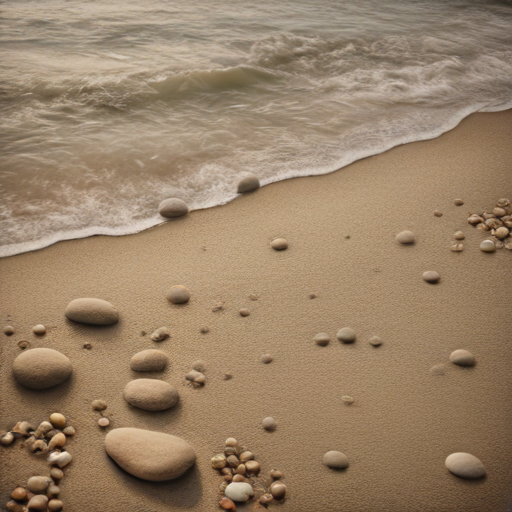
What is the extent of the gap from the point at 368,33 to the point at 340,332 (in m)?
5.38

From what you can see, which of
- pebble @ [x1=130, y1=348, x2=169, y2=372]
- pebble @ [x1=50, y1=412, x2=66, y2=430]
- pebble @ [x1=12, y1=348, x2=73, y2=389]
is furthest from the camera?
pebble @ [x1=130, y1=348, x2=169, y2=372]

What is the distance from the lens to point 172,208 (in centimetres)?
320

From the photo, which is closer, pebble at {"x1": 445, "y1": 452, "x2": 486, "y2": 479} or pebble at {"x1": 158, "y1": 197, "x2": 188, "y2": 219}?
pebble at {"x1": 445, "y1": 452, "x2": 486, "y2": 479}

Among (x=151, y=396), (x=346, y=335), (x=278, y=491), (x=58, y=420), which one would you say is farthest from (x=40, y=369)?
(x=346, y=335)

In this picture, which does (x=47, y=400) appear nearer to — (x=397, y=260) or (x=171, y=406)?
(x=171, y=406)

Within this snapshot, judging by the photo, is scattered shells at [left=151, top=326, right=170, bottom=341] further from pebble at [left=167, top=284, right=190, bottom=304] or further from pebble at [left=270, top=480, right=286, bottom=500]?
pebble at [left=270, top=480, right=286, bottom=500]

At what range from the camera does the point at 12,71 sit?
5.04m

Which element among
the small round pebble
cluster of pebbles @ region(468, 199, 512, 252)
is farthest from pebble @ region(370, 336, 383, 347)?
the small round pebble

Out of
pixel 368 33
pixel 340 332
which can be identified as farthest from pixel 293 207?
pixel 368 33

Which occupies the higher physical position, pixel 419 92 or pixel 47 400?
pixel 419 92

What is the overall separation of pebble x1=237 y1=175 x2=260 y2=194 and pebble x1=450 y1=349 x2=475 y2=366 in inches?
68.0

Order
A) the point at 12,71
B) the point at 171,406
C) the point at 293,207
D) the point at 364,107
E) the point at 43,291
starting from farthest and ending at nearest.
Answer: the point at 12,71, the point at 364,107, the point at 293,207, the point at 43,291, the point at 171,406

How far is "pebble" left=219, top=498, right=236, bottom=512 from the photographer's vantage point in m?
1.75

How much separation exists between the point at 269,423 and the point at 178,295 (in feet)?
2.76
